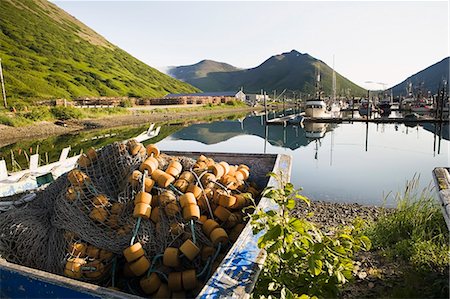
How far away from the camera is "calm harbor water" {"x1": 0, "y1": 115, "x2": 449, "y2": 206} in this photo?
1229cm

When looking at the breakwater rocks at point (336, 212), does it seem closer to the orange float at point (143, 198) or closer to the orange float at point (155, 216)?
A: the orange float at point (155, 216)

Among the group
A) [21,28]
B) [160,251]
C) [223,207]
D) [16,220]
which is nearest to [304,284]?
[223,207]

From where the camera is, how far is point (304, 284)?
320cm

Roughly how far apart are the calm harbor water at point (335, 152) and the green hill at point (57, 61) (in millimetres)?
30553

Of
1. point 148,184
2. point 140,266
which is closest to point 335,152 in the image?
point 148,184

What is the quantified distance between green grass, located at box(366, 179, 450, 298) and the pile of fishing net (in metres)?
2.52

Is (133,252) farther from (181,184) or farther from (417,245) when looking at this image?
(417,245)

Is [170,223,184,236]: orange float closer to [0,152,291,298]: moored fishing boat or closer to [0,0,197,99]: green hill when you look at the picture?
[0,152,291,298]: moored fishing boat

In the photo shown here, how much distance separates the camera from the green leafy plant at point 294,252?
2670mm

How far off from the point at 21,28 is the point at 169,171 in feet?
295

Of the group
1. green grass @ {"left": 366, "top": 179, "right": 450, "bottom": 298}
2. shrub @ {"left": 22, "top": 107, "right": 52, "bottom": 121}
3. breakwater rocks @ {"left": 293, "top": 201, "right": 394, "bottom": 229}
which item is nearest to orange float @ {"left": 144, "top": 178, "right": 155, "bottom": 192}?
green grass @ {"left": 366, "top": 179, "right": 450, "bottom": 298}

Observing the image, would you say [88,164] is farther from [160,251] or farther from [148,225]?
[160,251]

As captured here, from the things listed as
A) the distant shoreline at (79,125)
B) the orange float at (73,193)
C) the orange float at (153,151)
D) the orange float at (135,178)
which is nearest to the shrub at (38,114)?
the distant shoreline at (79,125)

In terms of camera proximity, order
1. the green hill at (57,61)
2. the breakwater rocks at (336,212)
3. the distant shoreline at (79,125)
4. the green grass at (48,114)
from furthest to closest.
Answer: the green hill at (57,61) < the green grass at (48,114) < the distant shoreline at (79,125) < the breakwater rocks at (336,212)
